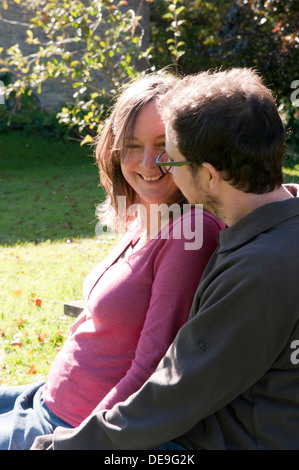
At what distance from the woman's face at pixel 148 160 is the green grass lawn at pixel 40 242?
1.17m

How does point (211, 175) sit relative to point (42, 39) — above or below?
above

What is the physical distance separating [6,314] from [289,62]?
10202 millimetres

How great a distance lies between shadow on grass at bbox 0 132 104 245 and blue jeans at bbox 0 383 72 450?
6.40 meters

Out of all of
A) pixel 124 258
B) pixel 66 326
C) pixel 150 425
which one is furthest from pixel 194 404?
pixel 66 326

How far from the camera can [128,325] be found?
1897mm

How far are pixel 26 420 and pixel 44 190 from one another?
10.9m

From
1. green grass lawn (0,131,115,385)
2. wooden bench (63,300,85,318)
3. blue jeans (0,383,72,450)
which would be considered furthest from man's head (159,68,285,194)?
wooden bench (63,300,85,318)

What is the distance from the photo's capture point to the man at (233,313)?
147 cm

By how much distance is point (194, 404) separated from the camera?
4.96 ft

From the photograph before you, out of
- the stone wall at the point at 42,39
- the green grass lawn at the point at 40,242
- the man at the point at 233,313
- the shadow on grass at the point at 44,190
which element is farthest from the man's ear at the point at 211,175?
the stone wall at the point at 42,39

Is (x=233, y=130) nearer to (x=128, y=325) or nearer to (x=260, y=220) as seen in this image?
(x=260, y=220)

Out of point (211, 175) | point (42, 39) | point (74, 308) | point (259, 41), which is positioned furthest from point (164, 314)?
point (42, 39)

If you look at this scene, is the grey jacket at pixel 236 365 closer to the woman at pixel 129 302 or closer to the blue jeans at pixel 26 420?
the woman at pixel 129 302
